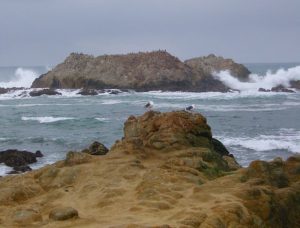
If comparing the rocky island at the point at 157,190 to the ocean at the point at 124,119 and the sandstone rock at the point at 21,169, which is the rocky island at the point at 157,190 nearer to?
the sandstone rock at the point at 21,169

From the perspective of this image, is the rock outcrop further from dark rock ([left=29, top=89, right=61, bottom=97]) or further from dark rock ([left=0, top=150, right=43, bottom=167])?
dark rock ([left=29, top=89, right=61, bottom=97])

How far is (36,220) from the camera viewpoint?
1108 centimetres

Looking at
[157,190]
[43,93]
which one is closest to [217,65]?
[43,93]

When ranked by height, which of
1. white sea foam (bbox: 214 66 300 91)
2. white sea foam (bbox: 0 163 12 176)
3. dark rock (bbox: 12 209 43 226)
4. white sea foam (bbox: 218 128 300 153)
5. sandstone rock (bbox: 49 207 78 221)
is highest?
white sea foam (bbox: 214 66 300 91)

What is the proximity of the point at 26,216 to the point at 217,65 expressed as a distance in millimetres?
77821

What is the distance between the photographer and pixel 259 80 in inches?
3511

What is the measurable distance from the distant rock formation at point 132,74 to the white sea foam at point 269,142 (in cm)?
4146

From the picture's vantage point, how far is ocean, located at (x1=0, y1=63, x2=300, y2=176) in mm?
30673

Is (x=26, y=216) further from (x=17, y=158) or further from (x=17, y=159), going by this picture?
(x=17, y=158)

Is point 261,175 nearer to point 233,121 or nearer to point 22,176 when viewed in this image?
point 22,176

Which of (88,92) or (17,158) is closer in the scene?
(17,158)

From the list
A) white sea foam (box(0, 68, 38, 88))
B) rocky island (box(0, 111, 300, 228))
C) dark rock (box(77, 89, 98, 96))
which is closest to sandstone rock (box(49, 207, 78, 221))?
rocky island (box(0, 111, 300, 228))

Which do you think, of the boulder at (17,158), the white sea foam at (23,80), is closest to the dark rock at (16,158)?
the boulder at (17,158)

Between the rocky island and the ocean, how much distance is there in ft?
32.8
